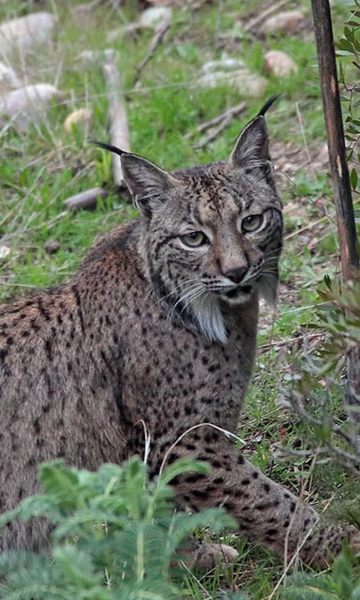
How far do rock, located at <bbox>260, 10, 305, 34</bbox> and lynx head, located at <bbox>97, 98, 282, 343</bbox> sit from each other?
5.14 meters

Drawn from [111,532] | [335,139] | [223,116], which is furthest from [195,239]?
[223,116]

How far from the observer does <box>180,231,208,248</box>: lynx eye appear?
4.83 metres

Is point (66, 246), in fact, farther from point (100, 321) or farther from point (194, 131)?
point (100, 321)

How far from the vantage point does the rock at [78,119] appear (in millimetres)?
8391

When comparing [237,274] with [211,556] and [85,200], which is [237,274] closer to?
[211,556]

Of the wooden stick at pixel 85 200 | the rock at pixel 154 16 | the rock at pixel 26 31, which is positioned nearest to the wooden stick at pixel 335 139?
the wooden stick at pixel 85 200

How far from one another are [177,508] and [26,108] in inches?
175

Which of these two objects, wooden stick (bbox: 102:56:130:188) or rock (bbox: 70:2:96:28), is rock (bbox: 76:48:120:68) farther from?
rock (bbox: 70:2:96:28)

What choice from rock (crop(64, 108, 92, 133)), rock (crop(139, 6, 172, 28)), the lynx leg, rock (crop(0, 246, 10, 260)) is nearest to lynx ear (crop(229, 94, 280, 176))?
the lynx leg

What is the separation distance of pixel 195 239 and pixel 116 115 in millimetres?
3759

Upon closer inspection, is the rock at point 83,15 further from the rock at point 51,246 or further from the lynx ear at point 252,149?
the lynx ear at point 252,149

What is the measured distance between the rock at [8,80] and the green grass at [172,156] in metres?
0.33

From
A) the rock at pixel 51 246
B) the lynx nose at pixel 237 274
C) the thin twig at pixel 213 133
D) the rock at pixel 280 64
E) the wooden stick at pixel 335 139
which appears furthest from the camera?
the rock at pixel 280 64

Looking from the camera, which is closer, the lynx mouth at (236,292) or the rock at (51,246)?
the lynx mouth at (236,292)
